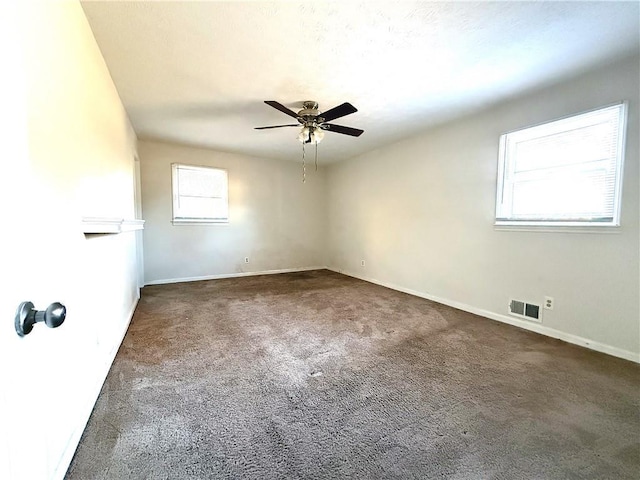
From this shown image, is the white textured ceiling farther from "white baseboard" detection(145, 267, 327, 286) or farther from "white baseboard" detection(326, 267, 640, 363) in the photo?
"white baseboard" detection(145, 267, 327, 286)

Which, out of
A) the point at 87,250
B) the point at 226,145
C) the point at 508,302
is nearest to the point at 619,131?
the point at 508,302

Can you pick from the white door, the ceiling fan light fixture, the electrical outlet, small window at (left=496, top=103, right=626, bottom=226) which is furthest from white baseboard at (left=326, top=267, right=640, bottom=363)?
the white door

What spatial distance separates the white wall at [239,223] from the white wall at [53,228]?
247 cm

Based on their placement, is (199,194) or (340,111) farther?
(199,194)

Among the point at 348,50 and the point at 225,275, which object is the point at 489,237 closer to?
the point at 348,50

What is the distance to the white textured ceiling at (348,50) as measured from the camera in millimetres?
1672

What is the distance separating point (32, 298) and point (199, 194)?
4.50m

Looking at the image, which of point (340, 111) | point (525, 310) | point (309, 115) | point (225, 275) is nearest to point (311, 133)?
point (309, 115)

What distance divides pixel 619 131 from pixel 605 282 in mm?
1256

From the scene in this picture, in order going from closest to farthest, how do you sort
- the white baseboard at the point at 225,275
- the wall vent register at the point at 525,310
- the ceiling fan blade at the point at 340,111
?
the ceiling fan blade at the point at 340,111 < the wall vent register at the point at 525,310 < the white baseboard at the point at 225,275

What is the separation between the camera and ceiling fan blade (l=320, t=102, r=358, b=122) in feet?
7.66

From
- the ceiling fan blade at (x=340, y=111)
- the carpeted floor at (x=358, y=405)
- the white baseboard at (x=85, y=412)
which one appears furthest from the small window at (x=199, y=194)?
the ceiling fan blade at (x=340, y=111)

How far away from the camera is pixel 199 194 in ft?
16.1

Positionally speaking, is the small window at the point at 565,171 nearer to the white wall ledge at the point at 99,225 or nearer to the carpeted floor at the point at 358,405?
the carpeted floor at the point at 358,405
